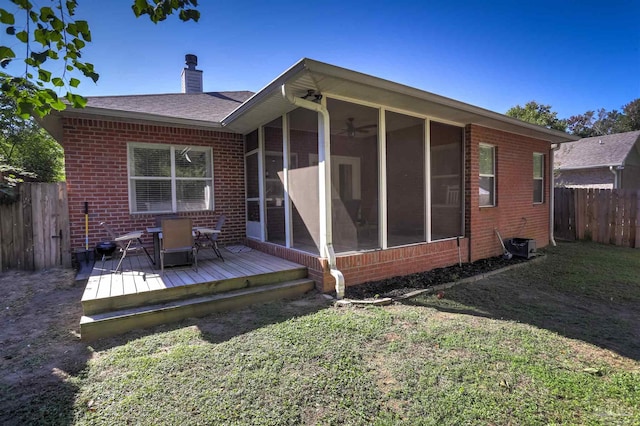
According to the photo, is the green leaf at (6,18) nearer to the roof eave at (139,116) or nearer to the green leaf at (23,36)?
the green leaf at (23,36)

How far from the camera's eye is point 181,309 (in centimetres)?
377

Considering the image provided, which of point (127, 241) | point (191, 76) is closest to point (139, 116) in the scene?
point (127, 241)

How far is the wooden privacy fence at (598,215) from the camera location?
8.98 m

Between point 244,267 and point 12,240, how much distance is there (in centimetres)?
440

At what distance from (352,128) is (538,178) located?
6.78 m

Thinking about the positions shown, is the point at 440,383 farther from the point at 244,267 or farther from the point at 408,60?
the point at 408,60

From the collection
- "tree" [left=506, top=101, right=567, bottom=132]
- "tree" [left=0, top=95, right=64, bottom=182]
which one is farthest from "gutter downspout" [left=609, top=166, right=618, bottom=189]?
"tree" [left=0, top=95, right=64, bottom=182]

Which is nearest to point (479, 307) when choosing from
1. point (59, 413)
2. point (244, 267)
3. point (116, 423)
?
point (244, 267)

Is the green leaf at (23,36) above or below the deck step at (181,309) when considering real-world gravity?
above

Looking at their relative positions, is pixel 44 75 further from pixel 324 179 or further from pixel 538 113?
pixel 538 113

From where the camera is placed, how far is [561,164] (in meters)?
18.0

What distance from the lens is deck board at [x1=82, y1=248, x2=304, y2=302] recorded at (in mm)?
3871

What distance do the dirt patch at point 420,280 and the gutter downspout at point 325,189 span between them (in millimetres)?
385

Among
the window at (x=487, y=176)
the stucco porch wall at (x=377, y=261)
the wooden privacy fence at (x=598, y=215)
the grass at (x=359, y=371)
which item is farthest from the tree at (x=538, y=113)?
the grass at (x=359, y=371)
